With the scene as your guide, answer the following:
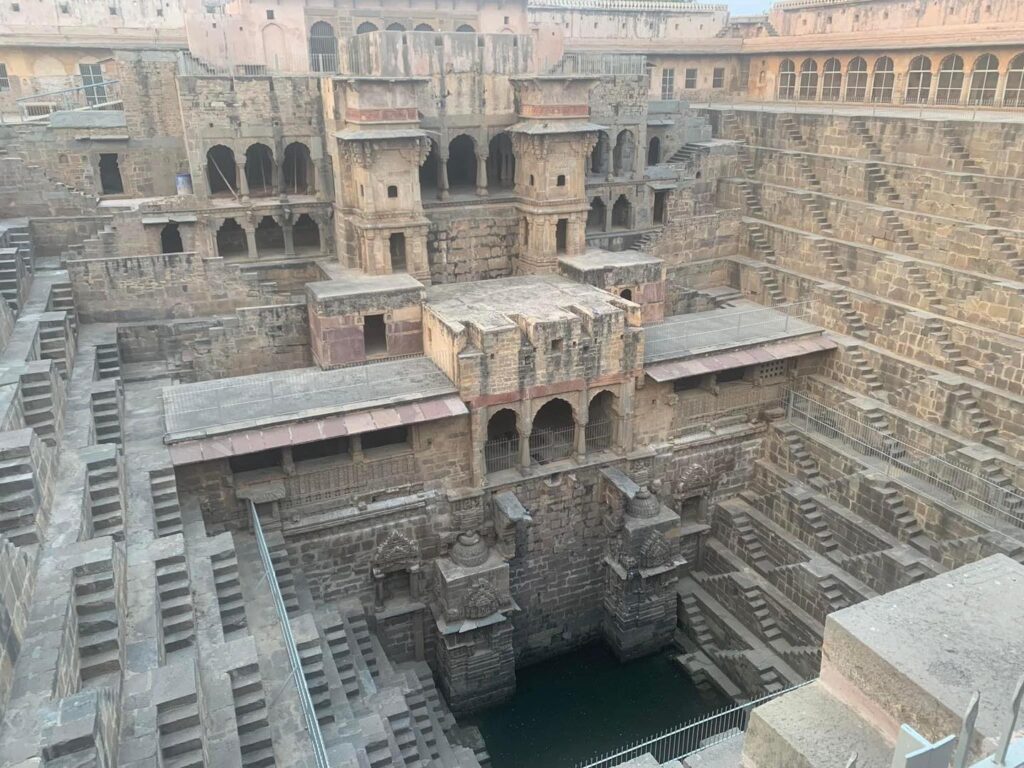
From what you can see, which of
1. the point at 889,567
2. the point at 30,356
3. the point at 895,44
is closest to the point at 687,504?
the point at 889,567

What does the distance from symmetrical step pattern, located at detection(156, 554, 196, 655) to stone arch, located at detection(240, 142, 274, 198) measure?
15797 millimetres

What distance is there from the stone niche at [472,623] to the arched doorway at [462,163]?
14167 millimetres

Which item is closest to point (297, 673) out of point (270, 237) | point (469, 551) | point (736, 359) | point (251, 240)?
point (469, 551)

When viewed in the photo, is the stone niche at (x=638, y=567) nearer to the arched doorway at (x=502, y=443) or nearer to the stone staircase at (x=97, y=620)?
the arched doorway at (x=502, y=443)

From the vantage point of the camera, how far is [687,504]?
23.6 meters

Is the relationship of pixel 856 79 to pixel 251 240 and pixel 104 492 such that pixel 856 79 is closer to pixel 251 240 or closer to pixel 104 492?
pixel 251 240

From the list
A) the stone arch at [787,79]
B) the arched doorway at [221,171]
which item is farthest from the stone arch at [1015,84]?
the arched doorway at [221,171]

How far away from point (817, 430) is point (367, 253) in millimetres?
14215

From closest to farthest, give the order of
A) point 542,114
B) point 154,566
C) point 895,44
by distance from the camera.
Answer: point 154,566 < point 542,114 < point 895,44

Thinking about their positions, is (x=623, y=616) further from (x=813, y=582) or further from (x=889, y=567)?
(x=889, y=567)

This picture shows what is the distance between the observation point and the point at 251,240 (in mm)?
23750

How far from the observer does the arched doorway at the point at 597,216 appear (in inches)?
1125

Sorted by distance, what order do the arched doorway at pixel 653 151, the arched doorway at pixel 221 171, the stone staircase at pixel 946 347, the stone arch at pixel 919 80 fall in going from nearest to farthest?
the stone staircase at pixel 946 347 < the arched doorway at pixel 221 171 < the arched doorway at pixel 653 151 < the stone arch at pixel 919 80

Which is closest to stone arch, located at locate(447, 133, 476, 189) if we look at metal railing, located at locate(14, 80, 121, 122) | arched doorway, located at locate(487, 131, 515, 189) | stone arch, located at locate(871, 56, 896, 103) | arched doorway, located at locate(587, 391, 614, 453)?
arched doorway, located at locate(487, 131, 515, 189)
